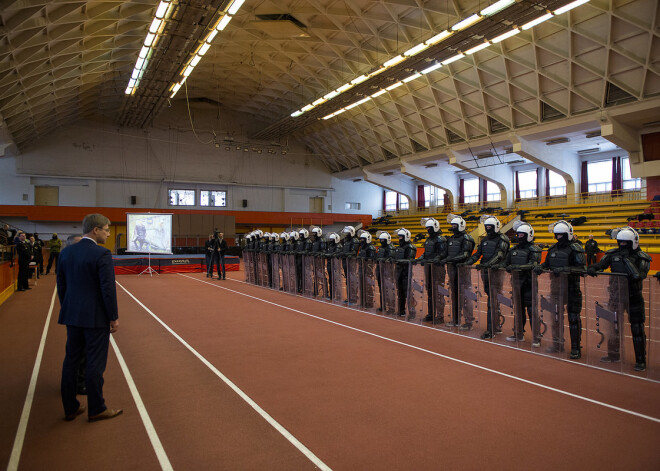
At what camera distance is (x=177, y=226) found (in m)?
31.0

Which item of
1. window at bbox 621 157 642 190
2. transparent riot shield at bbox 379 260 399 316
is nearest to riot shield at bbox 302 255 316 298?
transparent riot shield at bbox 379 260 399 316

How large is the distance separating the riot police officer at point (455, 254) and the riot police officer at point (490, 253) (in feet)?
0.71

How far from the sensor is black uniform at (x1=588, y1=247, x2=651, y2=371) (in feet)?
18.3

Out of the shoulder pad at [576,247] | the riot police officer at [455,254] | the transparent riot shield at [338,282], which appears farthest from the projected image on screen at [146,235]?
the shoulder pad at [576,247]

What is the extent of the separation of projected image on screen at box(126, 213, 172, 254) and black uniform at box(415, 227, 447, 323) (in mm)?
15714

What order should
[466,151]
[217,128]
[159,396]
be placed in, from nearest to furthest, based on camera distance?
1. [159,396]
2. [466,151]
3. [217,128]

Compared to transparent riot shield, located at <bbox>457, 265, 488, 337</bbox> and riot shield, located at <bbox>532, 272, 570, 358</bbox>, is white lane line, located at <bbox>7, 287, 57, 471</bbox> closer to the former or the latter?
riot shield, located at <bbox>532, 272, 570, 358</bbox>

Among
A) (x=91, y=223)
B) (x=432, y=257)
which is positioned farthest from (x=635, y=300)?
(x=91, y=223)

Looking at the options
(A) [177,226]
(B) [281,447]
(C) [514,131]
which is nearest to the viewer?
(B) [281,447]

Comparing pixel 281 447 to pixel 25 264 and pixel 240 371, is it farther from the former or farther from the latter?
pixel 25 264

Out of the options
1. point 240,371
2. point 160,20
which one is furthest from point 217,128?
point 240,371

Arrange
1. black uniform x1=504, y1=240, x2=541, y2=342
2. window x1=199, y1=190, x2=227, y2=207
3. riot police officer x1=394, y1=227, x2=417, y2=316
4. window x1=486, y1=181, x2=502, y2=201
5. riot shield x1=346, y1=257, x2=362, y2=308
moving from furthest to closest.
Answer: window x1=199, y1=190, x2=227, y2=207 → window x1=486, y1=181, x2=502, y2=201 → riot shield x1=346, y1=257, x2=362, y2=308 → riot police officer x1=394, y1=227, x2=417, y2=316 → black uniform x1=504, y1=240, x2=541, y2=342

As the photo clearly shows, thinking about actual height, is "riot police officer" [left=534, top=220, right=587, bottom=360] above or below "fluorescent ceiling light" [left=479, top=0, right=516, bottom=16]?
below

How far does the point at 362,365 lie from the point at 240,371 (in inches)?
62.7
